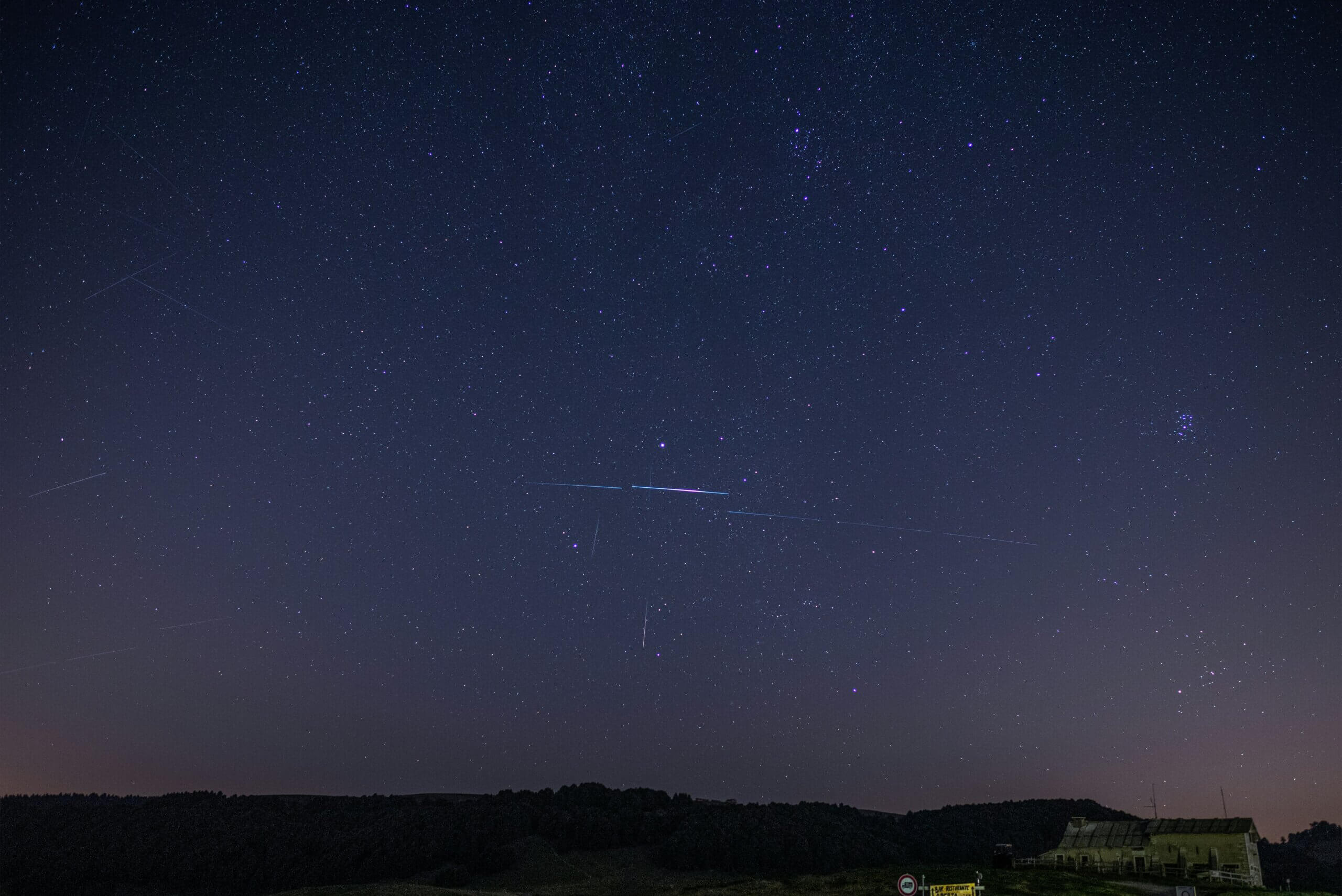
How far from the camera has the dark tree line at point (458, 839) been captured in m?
110

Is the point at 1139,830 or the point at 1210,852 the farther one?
the point at 1139,830

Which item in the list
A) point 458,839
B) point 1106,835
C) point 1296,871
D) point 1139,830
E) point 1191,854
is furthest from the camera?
point 458,839

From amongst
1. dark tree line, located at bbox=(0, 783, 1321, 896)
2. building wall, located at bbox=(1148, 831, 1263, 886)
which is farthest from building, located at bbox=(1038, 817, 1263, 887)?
dark tree line, located at bbox=(0, 783, 1321, 896)

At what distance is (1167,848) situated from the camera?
57469 millimetres

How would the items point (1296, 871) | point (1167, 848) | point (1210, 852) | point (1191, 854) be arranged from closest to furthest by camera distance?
point (1210, 852)
point (1191, 854)
point (1167, 848)
point (1296, 871)

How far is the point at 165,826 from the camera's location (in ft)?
447

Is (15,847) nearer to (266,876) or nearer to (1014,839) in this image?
(266,876)

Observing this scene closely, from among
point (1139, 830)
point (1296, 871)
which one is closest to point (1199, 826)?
point (1139, 830)

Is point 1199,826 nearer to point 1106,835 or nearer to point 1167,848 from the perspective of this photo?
point 1167,848

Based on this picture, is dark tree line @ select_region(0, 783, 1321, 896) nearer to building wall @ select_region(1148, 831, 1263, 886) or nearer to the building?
the building

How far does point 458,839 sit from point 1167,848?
9165cm

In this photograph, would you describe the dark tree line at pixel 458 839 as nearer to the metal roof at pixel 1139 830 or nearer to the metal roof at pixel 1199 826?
the metal roof at pixel 1139 830

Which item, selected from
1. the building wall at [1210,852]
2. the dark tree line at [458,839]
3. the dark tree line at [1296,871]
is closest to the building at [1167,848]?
the building wall at [1210,852]

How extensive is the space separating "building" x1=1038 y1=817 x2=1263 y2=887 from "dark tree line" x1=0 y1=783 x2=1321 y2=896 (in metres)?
44.5
